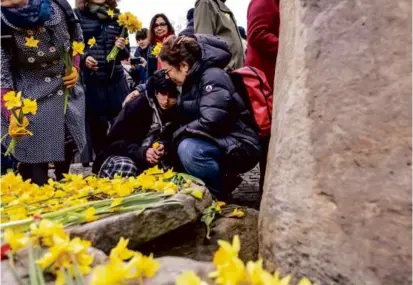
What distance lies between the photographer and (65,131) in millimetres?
3811

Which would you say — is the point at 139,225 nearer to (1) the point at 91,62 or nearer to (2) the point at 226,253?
(2) the point at 226,253

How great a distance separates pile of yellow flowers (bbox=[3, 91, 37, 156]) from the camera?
3.27 metres

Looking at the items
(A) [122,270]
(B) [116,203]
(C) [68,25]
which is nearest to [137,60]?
(C) [68,25]

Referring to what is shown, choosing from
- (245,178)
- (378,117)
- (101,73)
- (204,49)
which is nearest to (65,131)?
(204,49)

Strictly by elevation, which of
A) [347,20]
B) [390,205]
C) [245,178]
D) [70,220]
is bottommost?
[245,178]

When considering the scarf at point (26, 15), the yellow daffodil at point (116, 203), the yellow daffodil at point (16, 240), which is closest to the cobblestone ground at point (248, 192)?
the scarf at point (26, 15)

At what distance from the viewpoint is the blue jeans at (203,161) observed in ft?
11.4

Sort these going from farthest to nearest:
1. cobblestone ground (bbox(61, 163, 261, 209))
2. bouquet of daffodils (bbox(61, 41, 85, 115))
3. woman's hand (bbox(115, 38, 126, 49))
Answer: woman's hand (bbox(115, 38, 126, 49)), cobblestone ground (bbox(61, 163, 261, 209)), bouquet of daffodils (bbox(61, 41, 85, 115))

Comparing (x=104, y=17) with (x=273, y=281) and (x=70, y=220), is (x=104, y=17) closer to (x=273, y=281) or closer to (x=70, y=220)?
(x=70, y=220)

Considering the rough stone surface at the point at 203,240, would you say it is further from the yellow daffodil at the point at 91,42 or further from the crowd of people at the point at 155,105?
the yellow daffodil at the point at 91,42

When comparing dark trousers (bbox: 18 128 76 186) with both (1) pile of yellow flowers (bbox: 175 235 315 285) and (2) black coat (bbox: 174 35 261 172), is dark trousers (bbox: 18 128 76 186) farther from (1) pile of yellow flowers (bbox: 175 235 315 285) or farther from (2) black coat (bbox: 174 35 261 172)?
(1) pile of yellow flowers (bbox: 175 235 315 285)

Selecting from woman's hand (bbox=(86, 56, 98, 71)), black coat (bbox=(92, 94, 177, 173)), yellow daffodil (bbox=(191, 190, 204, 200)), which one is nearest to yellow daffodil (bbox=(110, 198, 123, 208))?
yellow daffodil (bbox=(191, 190, 204, 200))

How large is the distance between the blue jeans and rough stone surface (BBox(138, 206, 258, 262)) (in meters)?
0.44

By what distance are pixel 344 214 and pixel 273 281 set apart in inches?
28.6
